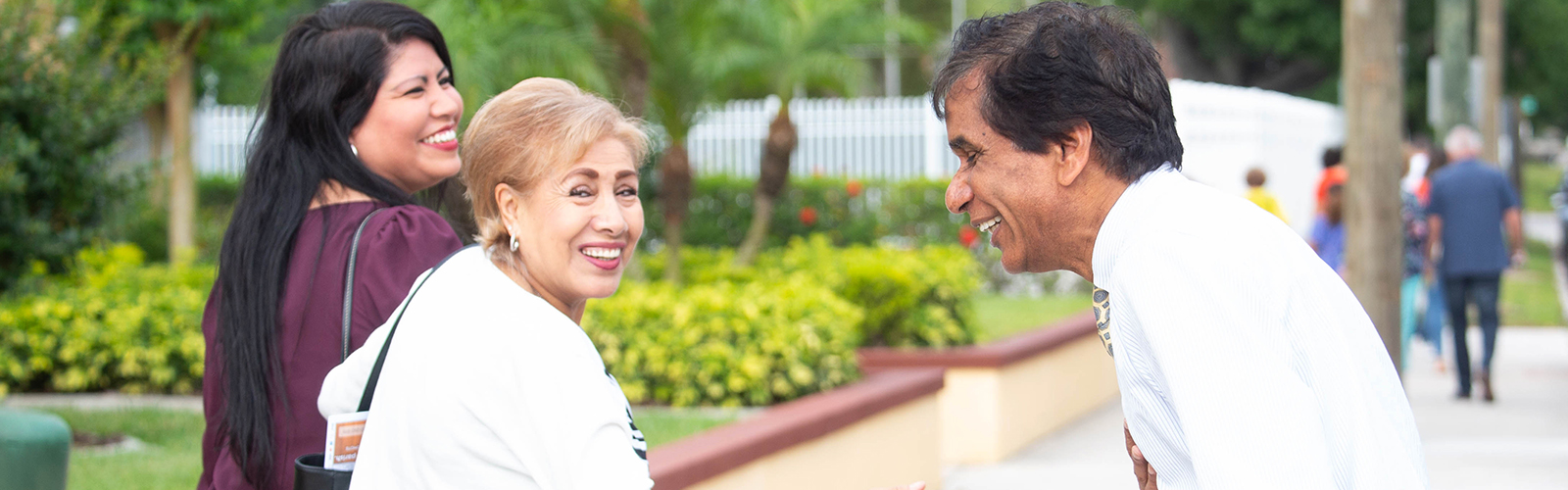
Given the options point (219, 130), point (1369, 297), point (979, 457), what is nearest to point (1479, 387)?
point (1369, 297)

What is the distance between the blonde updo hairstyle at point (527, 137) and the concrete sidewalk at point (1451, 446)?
5.08 metres

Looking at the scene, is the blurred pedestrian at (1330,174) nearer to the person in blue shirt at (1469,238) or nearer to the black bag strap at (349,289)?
the person in blue shirt at (1469,238)

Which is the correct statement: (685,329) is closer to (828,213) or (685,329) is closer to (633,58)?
(633,58)

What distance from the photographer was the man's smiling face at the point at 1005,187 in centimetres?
178

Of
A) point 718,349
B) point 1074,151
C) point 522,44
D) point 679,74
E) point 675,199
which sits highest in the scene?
point 522,44

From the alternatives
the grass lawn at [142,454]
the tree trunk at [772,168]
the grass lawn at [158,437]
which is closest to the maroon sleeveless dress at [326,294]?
the grass lawn at [158,437]

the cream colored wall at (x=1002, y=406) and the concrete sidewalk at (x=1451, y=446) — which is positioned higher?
the cream colored wall at (x=1002, y=406)

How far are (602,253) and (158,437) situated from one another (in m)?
4.76

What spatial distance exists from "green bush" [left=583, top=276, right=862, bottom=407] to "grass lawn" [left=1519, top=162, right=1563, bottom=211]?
3740 centimetres

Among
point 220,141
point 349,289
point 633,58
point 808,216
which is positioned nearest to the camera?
point 349,289

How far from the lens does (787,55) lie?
10.1m

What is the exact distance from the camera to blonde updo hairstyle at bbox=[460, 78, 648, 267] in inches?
79.1

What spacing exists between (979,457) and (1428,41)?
27469 millimetres

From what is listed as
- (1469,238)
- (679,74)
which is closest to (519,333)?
(679,74)
